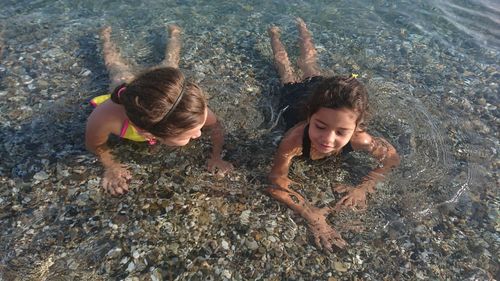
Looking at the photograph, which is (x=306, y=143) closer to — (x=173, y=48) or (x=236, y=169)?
(x=236, y=169)

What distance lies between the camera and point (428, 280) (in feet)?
15.1

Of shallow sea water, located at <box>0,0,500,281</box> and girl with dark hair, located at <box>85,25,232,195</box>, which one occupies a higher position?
girl with dark hair, located at <box>85,25,232,195</box>

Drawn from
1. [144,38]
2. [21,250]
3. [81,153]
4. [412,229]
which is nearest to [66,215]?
[21,250]

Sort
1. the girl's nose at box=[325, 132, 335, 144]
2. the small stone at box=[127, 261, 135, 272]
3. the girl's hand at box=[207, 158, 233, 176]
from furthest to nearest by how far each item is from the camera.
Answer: the girl's hand at box=[207, 158, 233, 176]
the girl's nose at box=[325, 132, 335, 144]
the small stone at box=[127, 261, 135, 272]

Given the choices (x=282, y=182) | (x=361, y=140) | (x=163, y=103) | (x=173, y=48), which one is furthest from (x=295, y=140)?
(x=173, y=48)

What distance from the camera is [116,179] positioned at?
5367 millimetres

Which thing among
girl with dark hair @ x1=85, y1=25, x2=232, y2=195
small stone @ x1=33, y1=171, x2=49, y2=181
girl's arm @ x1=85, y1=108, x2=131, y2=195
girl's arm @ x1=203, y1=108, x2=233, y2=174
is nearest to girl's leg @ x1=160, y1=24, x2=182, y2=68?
girl with dark hair @ x1=85, y1=25, x2=232, y2=195

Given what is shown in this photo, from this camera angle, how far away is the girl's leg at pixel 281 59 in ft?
24.7

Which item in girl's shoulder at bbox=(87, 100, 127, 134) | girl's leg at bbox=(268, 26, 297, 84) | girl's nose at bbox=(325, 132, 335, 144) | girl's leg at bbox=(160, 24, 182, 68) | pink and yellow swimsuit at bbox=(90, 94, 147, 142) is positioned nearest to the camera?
girl's nose at bbox=(325, 132, 335, 144)

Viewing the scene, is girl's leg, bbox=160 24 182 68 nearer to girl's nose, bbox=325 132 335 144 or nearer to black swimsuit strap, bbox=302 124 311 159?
black swimsuit strap, bbox=302 124 311 159

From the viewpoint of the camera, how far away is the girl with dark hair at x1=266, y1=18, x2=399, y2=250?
468cm

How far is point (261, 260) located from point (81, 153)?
3.03m

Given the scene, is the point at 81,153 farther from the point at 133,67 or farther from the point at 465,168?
the point at 465,168

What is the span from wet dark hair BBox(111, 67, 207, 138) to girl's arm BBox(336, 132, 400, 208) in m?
2.28
